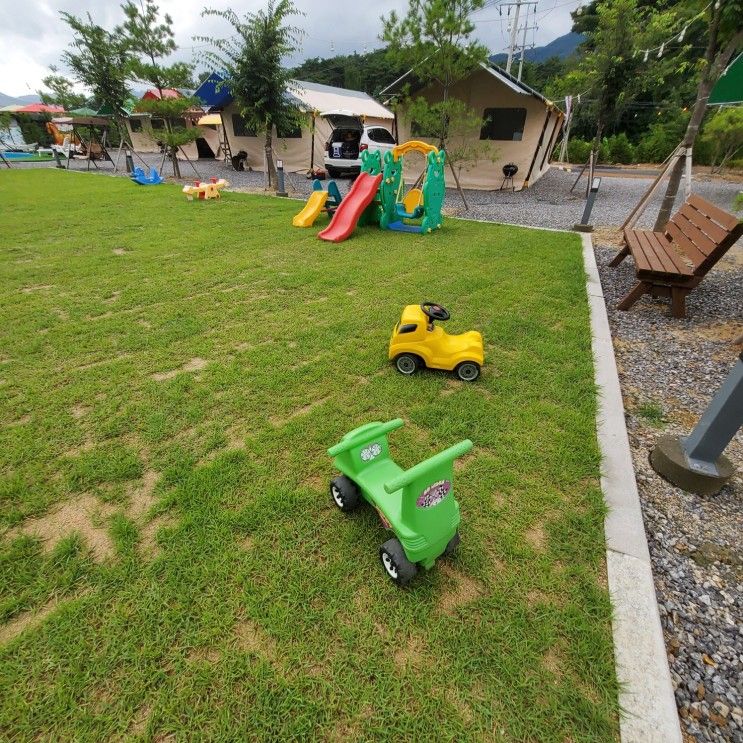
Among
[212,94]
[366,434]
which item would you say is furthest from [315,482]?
[212,94]

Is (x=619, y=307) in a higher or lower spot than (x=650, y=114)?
lower

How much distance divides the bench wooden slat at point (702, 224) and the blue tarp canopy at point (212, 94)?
18.5 metres

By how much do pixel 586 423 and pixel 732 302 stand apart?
13.1ft

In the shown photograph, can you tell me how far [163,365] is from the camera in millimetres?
3510

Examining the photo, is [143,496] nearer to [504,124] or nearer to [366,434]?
[366,434]

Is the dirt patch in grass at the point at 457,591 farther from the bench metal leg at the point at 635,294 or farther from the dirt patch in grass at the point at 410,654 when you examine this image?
the bench metal leg at the point at 635,294

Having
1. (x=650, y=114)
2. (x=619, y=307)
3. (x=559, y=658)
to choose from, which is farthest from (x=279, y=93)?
(x=650, y=114)

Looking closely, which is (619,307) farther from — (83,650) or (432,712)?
(83,650)

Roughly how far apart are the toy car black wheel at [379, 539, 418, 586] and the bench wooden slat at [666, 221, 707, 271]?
4.76m

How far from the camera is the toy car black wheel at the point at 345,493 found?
2166 mm

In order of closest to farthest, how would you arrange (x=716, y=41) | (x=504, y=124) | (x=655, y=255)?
1. (x=655, y=255)
2. (x=716, y=41)
3. (x=504, y=124)

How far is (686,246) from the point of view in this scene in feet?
16.4

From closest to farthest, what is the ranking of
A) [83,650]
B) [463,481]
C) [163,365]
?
[83,650]
[463,481]
[163,365]

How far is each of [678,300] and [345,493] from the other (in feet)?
15.5
